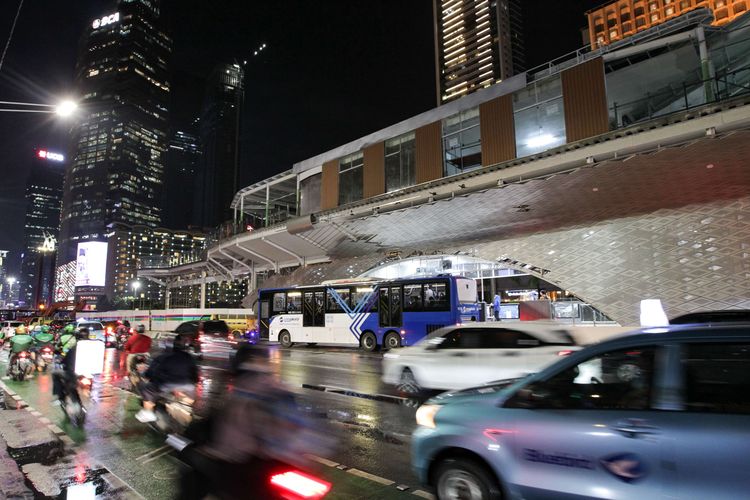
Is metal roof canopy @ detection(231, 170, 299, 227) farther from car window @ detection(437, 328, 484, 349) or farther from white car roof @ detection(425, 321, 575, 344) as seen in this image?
white car roof @ detection(425, 321, 575, 344)

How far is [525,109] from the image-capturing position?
2077cm

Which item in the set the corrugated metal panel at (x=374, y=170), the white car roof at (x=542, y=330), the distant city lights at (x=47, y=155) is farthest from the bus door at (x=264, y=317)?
the white car roof at (x=542, y=330)

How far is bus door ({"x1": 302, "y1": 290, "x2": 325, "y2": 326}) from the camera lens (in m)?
22.9

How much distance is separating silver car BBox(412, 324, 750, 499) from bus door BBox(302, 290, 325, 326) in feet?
63.6

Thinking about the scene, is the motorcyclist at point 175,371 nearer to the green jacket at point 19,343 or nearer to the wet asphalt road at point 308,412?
the wet asphalt road at point 308,412

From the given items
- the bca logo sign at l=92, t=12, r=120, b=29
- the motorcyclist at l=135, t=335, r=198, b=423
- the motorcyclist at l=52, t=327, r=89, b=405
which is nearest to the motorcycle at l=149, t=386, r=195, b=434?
the motorcyclist at l=135, t=335, r=198, b=423

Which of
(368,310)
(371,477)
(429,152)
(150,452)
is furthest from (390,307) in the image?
(371,477)

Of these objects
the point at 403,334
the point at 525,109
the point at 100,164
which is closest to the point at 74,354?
the point at 403,334

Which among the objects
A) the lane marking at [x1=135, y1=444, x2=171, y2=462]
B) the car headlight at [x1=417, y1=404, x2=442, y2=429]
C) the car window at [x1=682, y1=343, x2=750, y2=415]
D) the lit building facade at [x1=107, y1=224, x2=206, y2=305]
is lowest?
the lane marking at [x1=135, y1=444, x2=171, y2=462]

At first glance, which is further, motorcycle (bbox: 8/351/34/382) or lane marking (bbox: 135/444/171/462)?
motorcycle (bbox: 8/351/34/382)

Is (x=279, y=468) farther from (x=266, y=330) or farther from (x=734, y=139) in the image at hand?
(x=266, y=330)

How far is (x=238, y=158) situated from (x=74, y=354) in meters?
115

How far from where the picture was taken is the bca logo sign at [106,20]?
534 ft

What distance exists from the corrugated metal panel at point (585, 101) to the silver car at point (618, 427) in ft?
56.6
